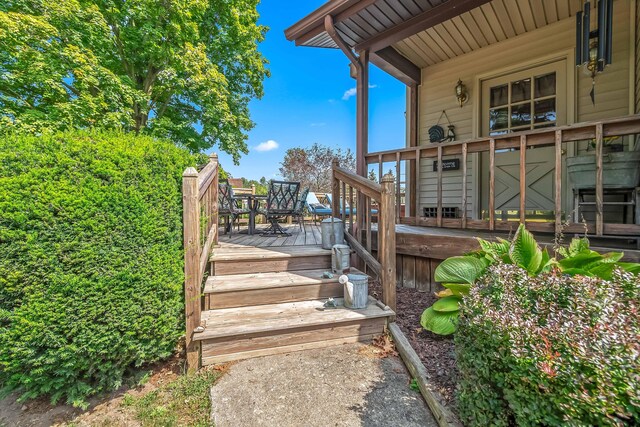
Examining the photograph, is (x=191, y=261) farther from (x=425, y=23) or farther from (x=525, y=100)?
(x=525, y=100)

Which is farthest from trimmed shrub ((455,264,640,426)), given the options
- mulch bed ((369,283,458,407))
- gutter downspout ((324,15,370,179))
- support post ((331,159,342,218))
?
gutter downspout ((324,15,370,179))

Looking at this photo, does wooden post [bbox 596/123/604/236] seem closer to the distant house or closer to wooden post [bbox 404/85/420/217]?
the distant house

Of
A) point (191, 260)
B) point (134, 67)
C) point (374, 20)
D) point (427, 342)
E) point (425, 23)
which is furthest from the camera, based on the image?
point (134, 67)

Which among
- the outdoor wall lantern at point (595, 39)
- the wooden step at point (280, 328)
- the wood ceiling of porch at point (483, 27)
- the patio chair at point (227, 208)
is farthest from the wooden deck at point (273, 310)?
the wood ceiling of porch at point (483, 27)

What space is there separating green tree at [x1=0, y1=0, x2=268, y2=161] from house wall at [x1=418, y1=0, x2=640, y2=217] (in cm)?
632

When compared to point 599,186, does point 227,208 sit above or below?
below

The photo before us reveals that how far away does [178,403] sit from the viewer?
1.66 meters

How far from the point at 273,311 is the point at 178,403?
2.79 feet

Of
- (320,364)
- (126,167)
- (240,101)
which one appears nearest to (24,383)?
(126,167)

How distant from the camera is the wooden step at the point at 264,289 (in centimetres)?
233

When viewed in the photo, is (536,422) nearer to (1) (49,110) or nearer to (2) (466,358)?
(2) (466,358)

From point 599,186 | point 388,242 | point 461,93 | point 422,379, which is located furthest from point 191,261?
point 461,93

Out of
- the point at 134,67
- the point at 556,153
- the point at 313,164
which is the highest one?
the point at 134,67

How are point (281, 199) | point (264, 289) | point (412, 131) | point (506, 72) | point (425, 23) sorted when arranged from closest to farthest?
point (264, 289)
point (425, 23)
point (506, 72)
point (281, 199)
point (412, 131)
